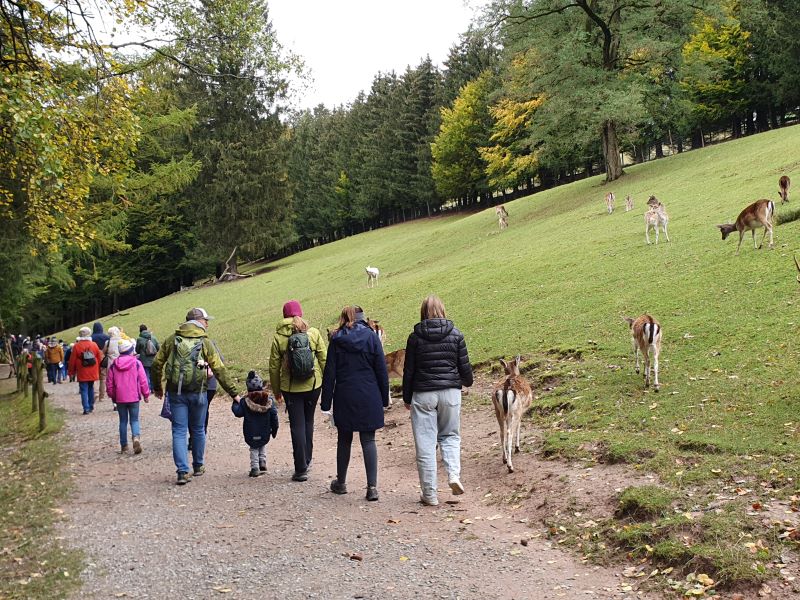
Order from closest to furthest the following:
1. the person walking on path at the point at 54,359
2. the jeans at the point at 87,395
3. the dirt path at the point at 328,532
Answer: the dirt path at the point at 328,532
the jeans at the point at 87,395
the person walking on path at the point at 54,359

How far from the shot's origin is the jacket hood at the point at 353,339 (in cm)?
809

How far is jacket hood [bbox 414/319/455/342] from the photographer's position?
7.73 m

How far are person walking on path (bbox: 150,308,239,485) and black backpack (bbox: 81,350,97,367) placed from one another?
750cm

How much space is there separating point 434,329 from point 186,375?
3496 mm

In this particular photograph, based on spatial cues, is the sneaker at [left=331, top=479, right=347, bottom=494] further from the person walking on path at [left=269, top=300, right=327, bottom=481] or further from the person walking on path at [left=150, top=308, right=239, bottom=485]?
the person walking on path at [left=150, top=308, right=239, bottom=485]

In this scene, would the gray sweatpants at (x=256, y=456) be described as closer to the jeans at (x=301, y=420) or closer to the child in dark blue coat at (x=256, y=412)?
the child in dark blue coat at (x=256, y=412)

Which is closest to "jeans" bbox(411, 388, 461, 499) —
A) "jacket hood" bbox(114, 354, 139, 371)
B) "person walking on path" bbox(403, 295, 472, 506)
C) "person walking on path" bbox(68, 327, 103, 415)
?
"person walking on path" bbox(403, 295, 472, 506)

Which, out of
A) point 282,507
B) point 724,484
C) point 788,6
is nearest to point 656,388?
point 724,484

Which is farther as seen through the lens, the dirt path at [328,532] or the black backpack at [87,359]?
the black backpack at [87,359]

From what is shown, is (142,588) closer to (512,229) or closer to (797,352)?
(797,352)

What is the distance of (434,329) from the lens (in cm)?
774

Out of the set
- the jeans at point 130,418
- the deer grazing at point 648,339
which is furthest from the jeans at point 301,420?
the deer grazing at point 648,339

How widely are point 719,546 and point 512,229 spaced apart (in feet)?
94.7

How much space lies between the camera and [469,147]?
61906 millimetres
